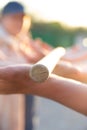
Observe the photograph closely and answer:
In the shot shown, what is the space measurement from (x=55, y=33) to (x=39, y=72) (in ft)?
0.82

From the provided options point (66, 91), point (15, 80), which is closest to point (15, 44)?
point (15, 80)

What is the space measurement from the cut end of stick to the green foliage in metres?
0.21

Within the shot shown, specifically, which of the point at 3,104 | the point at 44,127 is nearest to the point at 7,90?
the point at 3,104

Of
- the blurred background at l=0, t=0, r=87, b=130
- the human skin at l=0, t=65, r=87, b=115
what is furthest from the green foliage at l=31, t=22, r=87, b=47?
the human skin at l=0, t=65, r=87, b=115

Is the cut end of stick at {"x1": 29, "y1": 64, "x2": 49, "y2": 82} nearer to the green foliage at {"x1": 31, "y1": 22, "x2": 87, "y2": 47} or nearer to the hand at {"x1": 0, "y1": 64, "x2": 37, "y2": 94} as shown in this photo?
the hand at {"x1": 0, "y1": 64, "x2": 37, "y2": 94}

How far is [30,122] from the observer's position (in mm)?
1402

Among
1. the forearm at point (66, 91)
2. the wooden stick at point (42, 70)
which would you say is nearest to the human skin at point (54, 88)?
the forearm at point (66, 91)

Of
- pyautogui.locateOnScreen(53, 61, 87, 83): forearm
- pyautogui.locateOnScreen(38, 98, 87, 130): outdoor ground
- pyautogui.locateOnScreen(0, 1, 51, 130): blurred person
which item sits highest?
pyautogui.locateOnScreen(0, 1, 51, 130): blurred person

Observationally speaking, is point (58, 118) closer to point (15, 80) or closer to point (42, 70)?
point (15, 80)

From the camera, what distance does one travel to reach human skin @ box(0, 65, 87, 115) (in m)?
1.25

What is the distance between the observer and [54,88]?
127 cm

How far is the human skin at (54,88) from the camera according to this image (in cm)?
125

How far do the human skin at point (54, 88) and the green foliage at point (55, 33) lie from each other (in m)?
0.12

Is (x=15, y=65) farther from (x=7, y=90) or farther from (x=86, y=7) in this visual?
(x=86, y=7)
